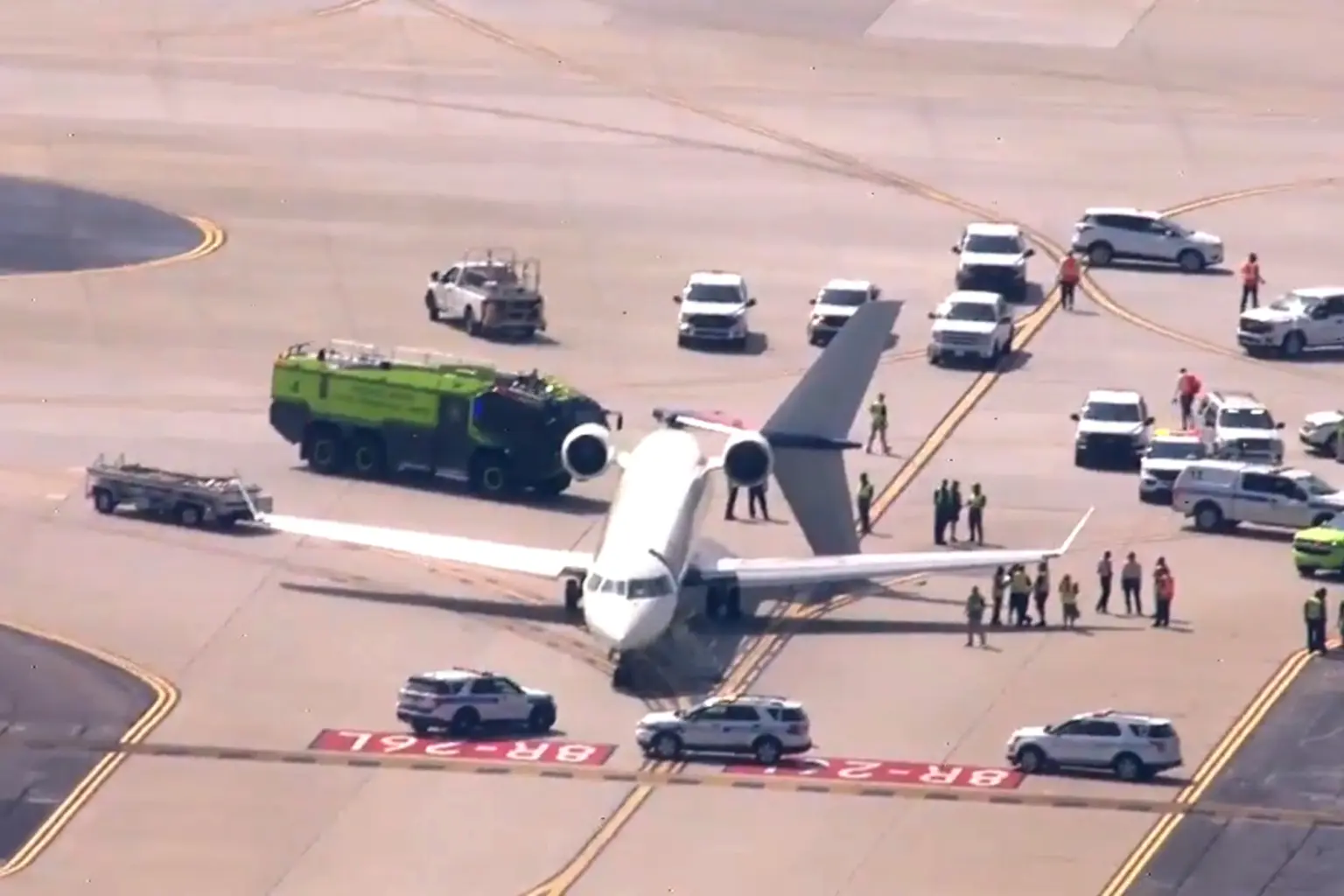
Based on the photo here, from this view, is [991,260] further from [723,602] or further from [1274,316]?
[723,602]

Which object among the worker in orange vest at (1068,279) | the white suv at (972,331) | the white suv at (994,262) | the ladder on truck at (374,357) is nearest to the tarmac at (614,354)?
the white suv at (972,331)

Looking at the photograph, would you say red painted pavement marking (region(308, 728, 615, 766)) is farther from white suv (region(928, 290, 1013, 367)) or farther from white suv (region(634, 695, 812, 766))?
white suv (region(928, 290, 1013, 367))

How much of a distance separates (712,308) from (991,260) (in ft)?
40.4

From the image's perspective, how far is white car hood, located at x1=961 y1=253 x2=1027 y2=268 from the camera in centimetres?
14062

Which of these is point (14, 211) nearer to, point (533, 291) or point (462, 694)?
point (533, 291)

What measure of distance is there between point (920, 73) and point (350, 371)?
5865 cm

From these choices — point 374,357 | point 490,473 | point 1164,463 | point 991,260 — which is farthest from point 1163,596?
point 991,260

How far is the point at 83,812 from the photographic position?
90250mm

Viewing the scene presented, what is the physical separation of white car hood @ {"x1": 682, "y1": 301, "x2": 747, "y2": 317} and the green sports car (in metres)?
29.1

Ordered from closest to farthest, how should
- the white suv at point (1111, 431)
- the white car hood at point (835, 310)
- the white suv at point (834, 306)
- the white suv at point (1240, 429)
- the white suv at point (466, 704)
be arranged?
the white suv at point (466, 704)
the white suv at point (1240, 429)
the white suv at point (1111, 431)
the white suv at point (834, 306)
the white car hood at point (835, 310)

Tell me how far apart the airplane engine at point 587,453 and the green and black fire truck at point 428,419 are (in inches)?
262

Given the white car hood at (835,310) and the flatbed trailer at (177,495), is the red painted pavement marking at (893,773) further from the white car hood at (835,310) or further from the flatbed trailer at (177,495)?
the white car hood at (835,310)

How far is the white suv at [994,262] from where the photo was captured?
141m

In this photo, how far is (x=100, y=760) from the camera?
93750 mm
